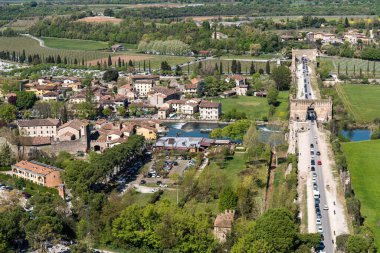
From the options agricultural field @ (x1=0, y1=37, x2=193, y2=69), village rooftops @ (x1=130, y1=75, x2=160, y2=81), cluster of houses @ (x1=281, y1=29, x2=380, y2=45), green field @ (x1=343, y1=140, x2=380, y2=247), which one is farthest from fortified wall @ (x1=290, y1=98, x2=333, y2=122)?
cluster of houses @ (x1=281, y1=29, x2=380, y2=45)

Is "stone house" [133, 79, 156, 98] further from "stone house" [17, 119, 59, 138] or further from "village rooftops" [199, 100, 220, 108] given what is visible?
"stone house" [17, 119, 59, 138]

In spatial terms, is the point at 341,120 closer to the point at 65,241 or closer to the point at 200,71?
the point at 200,71

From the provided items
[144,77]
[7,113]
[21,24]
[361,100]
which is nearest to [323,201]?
[7,113]

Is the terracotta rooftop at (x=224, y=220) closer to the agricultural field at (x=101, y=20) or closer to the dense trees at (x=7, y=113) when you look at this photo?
the dense trees at (x=7, y=113)

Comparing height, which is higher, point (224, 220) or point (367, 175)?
point (224, 220)

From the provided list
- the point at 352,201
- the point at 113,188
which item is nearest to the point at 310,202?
the point at 352,201

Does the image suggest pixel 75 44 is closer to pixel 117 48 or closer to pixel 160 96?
pixel 117 48

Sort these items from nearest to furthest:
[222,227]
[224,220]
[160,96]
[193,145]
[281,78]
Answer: [222,227] < [224,220] < [193,145] < [160,96] < [281,78]
